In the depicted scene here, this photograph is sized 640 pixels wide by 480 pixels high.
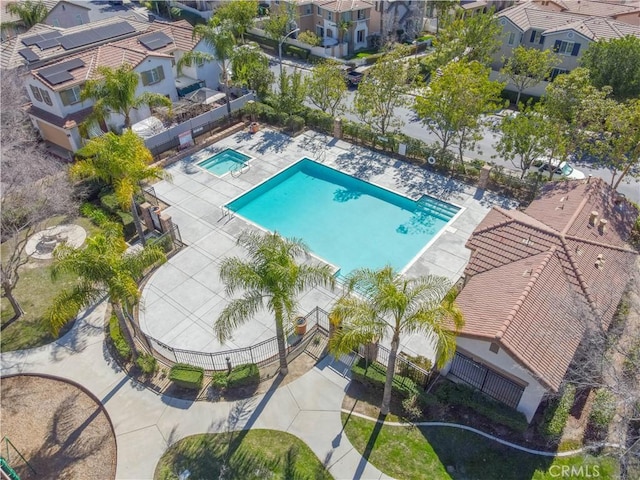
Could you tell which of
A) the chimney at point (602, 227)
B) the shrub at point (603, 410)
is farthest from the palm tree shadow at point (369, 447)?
the chimney at point (602, 227)

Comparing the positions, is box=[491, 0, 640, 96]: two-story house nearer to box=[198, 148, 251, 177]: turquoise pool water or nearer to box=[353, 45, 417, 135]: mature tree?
box=[353, 45, 417, 135]: mature tree

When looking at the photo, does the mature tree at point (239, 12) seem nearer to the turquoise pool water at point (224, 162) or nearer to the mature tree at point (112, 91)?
the turquoise pool water at point (224, 162)

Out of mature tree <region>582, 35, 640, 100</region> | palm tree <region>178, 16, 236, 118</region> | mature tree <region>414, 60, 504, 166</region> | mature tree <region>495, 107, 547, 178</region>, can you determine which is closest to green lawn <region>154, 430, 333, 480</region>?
mature tree <region>495, 107, 547, 178</region>

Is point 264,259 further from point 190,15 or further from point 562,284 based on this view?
point 190,15

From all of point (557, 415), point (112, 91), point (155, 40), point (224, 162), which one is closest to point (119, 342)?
point (112, 91)

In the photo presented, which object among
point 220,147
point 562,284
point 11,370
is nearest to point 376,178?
point 220,147
